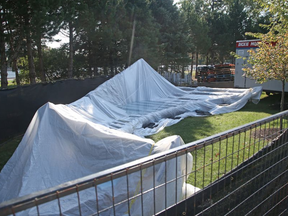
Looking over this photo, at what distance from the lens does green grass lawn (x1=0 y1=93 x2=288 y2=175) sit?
662cm

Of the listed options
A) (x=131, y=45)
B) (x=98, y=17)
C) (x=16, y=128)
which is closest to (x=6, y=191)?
(x=16, y=128)

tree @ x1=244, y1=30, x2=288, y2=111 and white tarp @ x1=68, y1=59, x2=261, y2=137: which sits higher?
tree @ x1=244, y1=30, x2=288, y2=111

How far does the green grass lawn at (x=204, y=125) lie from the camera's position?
6.62 metres

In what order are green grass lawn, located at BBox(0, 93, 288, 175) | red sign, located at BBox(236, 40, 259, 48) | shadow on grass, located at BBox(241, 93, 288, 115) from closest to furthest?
green grass lawn, located at BBox(0, 93, 288, 175) < shadow on grass, located at BBox(241, 93, 288, 115) < red sign, located at BBox(236, 40, 259, 48)

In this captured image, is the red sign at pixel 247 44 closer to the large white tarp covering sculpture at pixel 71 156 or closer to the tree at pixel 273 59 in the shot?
the tree at pixel 273 59

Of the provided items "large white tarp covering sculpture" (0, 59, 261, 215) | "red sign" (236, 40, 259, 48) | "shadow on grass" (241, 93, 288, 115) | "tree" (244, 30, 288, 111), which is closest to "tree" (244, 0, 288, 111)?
"tree" (244, 30, 288, 111)

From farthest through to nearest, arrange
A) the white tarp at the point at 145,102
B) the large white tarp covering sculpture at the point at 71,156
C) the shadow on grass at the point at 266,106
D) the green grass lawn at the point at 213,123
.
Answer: the shadow on grass at the point at 266,106
the white tarp at the point at 145,102
the green grass lawn at the point at 213,123
the large white tarp covering sculpture at the point at 71,156

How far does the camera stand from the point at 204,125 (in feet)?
25.7

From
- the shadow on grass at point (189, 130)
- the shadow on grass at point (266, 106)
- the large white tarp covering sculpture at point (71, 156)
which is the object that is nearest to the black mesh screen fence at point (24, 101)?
the large white tarp covering sculpture at point (71, 156)

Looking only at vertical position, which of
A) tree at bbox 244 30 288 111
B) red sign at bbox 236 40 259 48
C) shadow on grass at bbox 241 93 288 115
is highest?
red sign at bbox 236 40 259 48

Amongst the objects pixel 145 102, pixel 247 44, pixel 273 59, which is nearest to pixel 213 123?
pixel 273 59

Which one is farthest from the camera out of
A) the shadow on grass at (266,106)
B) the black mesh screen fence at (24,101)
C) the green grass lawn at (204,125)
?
the shadow on grass at (266,106)

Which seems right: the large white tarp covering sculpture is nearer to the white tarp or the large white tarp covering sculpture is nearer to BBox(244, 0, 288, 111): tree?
the white tarp

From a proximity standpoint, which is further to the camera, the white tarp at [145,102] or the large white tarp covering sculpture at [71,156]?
the white tarp at [145,102]
